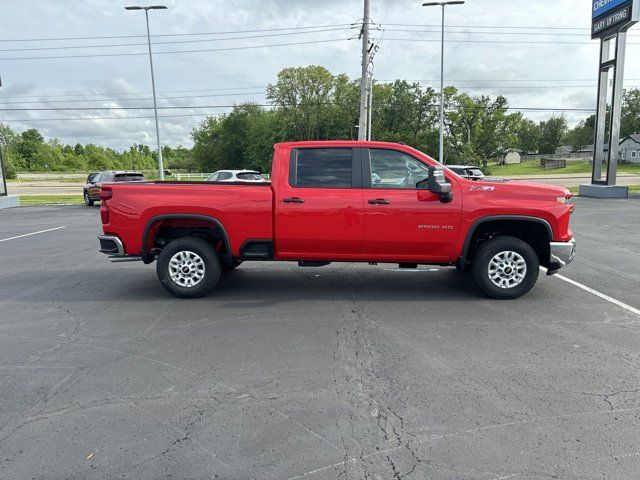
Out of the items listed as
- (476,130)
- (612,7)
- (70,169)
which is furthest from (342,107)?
(70,169)

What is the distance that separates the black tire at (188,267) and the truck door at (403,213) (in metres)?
2.04

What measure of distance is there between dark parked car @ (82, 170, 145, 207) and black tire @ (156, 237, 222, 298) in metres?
15.1

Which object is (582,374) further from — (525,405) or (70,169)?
(70,169)

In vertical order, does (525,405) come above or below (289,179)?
below

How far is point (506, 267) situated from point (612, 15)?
2100 cm

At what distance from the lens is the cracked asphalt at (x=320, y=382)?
272cm

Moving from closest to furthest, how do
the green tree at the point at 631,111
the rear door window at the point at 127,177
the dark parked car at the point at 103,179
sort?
the rear door window at the point at 127,177 → the dark parked car at the point at 103,179 → the green tree at the point at 631,111

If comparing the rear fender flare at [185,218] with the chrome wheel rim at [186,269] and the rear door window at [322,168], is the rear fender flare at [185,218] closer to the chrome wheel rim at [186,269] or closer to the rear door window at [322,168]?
the chrome wheel rim at [186,269]

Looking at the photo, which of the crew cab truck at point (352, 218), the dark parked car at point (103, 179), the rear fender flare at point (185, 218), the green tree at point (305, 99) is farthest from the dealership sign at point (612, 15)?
the green tree at point (305, 99)

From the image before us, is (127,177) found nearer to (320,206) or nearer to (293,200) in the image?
(293,200)

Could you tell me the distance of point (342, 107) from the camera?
75125mm

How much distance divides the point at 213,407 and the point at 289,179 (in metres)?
3.28

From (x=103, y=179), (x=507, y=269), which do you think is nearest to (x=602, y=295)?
(x=507, y=269)

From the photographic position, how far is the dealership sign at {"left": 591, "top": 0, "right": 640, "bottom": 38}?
19.4 m
